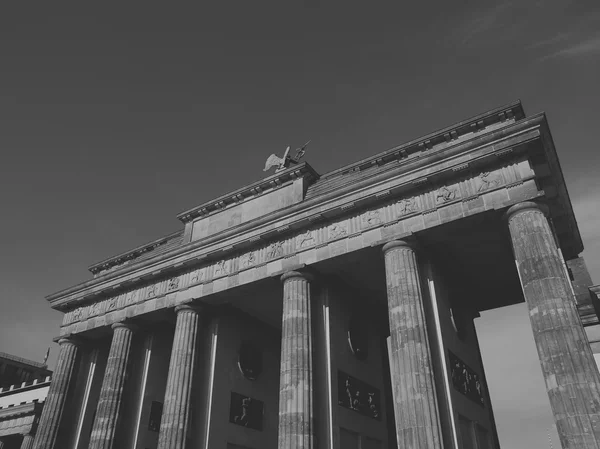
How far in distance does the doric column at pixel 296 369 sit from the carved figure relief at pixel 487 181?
7586mm

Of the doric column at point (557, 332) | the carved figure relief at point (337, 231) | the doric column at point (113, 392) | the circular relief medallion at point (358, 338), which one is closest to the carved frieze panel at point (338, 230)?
the carved figure relief at point (337, 231)

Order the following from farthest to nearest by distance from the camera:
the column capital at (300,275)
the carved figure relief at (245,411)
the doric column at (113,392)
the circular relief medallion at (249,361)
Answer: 1. the circular relief medallion at (249,361)
2. the doric column at (113,392)
3. the carved figure relief at (245,411)
4. the column capital at (300,275)

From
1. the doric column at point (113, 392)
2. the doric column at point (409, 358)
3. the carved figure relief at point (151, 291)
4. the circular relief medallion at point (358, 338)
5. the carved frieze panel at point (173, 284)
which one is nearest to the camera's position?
the doric column at point (409, 358)

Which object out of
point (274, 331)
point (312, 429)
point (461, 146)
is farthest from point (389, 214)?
point (274, 331)

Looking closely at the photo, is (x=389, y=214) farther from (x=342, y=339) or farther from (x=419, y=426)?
(x=419, y=426)

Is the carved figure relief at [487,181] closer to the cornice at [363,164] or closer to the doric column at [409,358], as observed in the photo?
the doric column at [409,358]

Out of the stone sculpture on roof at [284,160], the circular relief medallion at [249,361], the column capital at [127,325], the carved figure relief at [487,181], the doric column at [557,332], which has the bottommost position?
the doric column at [557,332]

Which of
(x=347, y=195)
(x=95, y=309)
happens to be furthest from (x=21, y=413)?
(x=347, y=195)

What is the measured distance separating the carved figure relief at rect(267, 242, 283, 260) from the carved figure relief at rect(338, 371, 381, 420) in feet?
18.0

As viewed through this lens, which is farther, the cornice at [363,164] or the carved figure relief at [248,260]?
the carved figure relief at [248,260]

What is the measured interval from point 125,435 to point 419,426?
15.4 meters

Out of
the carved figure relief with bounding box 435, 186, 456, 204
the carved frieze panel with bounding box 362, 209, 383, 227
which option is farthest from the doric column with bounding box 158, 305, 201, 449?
the carved figure relief with bounding box 435, 186, 456, 204

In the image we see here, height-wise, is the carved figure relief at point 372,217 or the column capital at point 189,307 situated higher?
the carved figure relief at point 372,217

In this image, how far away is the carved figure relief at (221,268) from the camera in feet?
74.3
